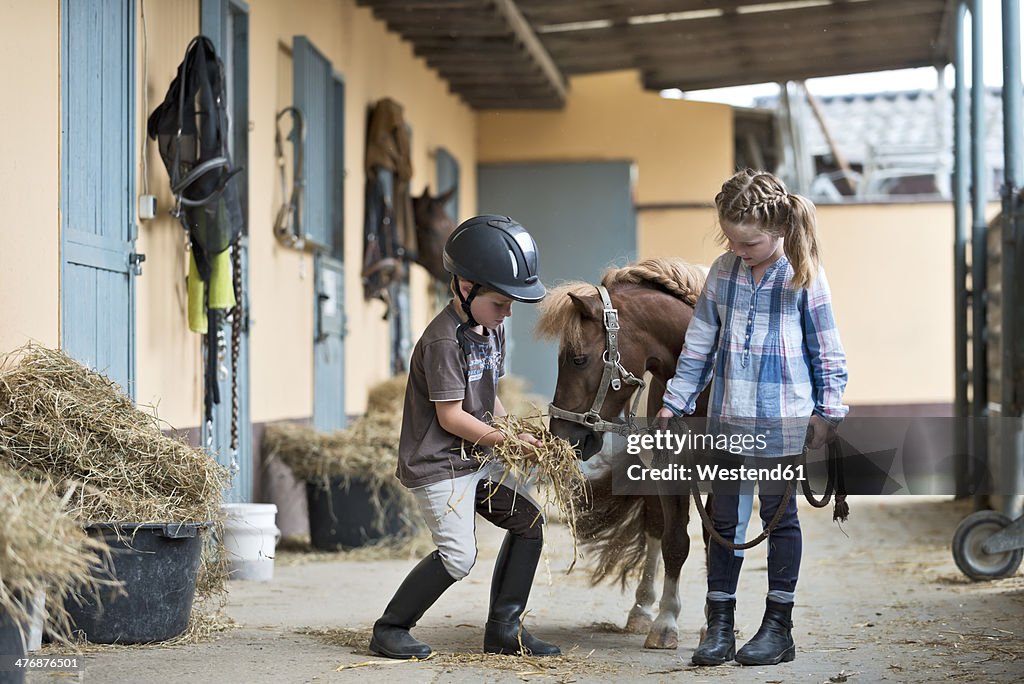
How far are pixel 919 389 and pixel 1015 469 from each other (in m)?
5.91

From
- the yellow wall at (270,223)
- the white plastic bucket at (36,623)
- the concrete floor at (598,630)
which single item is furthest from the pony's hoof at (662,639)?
the yellow wall at (270,223)

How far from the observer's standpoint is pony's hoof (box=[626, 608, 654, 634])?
4102 millimetres

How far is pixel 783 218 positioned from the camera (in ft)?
11.1

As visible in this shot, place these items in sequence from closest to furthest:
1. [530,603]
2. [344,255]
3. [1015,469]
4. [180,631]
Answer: [180,631], [530,603], [1015,469], [344,255]

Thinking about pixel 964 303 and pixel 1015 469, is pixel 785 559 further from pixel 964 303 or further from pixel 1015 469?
pixel 964 303

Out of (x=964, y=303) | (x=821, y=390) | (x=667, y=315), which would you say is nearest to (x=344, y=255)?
(x=964, y=303)

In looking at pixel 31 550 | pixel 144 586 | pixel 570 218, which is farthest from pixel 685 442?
pixel 570 218

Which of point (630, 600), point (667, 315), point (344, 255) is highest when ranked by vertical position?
point (344, 255)

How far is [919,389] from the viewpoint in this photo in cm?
1142

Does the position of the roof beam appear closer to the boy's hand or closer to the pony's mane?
the pony's mane

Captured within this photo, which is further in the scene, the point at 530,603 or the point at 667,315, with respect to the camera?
the point at 530,603

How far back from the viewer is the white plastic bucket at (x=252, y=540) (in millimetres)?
5113

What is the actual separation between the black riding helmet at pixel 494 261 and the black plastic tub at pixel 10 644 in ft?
4.31

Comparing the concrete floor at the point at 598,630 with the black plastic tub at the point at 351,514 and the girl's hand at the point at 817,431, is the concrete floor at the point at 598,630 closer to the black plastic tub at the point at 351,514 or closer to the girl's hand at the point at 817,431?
the black plastic tub at the point at 351,514
